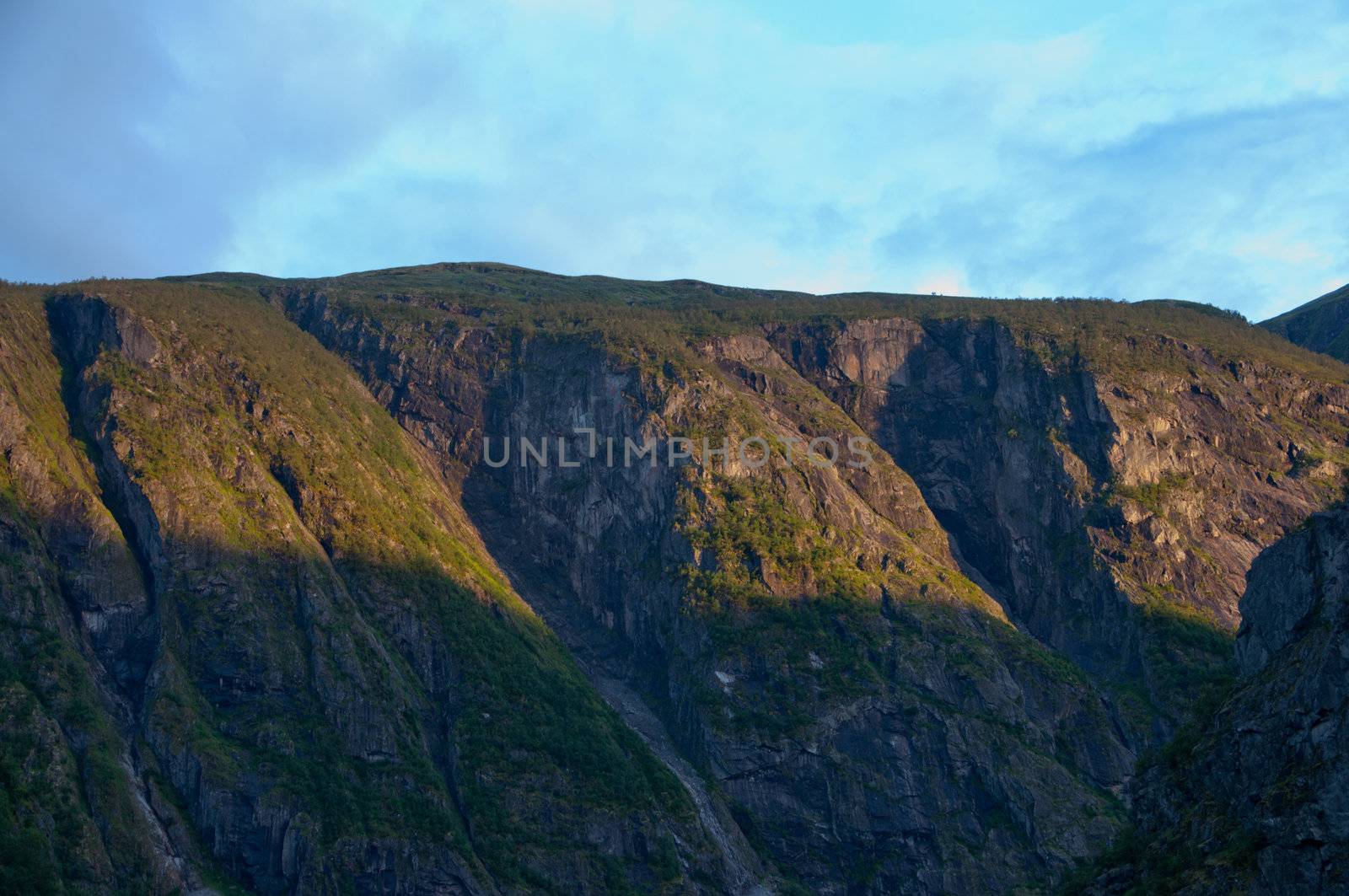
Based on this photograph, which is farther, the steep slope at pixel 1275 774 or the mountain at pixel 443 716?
the mountain at pixel 443 716

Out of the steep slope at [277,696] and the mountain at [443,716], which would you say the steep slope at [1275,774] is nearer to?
the mountain at [443,716]

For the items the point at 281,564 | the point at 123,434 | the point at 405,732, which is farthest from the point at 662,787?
the point at 123,434

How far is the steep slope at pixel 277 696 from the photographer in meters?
143

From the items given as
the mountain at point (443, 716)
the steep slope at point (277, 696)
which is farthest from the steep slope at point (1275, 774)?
the steep slope at point (277, 696)

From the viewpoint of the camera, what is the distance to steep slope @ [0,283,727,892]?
470 ft

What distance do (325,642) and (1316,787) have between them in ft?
436

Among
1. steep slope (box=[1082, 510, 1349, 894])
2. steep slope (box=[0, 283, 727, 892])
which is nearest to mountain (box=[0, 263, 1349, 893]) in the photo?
steep slope (box=[0, 283, 727, 892])

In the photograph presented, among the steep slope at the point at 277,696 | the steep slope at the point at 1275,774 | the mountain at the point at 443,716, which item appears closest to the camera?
the steep slope at the point at 1275,774

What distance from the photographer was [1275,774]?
76.0m

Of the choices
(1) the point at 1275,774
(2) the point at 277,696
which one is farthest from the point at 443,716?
(1) the point at 1275,774

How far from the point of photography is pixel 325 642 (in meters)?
171

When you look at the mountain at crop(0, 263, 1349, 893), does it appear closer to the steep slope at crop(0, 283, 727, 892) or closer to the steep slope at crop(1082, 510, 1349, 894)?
the steep slope at crop(0, 283, 727, 892)

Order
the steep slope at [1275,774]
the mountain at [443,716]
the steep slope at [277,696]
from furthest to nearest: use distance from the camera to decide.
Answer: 1. the mountain at [443,716]
2. the steep slope at [277,696]
3. the steep slope at [1275,774]

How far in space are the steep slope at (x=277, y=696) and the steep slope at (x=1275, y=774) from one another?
83539mm
